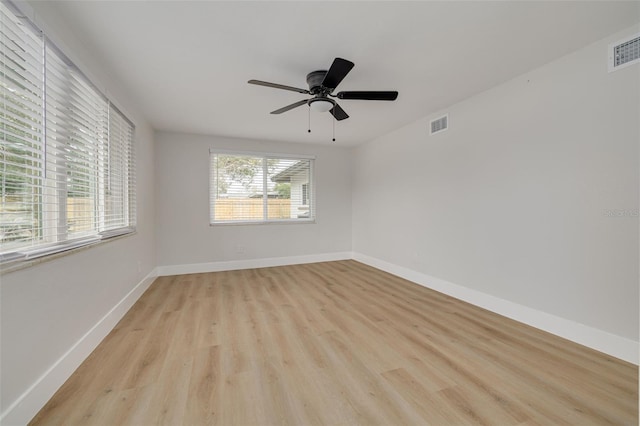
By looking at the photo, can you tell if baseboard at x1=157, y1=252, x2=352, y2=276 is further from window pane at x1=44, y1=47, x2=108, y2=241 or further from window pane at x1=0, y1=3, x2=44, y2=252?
window pane at x1=0, y1=3, x2=44, y2=252

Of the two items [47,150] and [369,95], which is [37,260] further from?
[369,95]

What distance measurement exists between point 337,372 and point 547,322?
2.03 metres

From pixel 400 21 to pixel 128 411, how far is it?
292cm

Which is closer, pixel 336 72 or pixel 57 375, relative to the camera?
pixel 57 375

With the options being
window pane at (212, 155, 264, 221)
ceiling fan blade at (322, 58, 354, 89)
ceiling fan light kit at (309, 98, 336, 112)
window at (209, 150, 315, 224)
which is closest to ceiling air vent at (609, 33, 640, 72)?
ceiling fan blade at (322, 58, 354, 89)

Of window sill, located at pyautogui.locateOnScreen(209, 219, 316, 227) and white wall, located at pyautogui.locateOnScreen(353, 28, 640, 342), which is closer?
white wall, located at pyautogui.locateOnScreen(353, 28, 640, 342)

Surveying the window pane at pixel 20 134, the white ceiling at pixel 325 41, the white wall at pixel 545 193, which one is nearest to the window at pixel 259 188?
the white ceiling at pixel 325 41

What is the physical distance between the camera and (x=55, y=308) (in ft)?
5.28

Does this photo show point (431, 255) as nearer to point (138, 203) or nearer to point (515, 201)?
point (515, 201)

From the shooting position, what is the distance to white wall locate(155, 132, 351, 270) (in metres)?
4.36

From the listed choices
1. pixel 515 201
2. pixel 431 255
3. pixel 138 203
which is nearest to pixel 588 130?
pixel 515 201

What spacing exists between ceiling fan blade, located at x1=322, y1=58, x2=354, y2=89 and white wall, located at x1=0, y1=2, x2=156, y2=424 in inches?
69.1

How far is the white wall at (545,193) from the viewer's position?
1962 millimetres

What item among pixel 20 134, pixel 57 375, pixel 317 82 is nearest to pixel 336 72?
pixel 317 82
